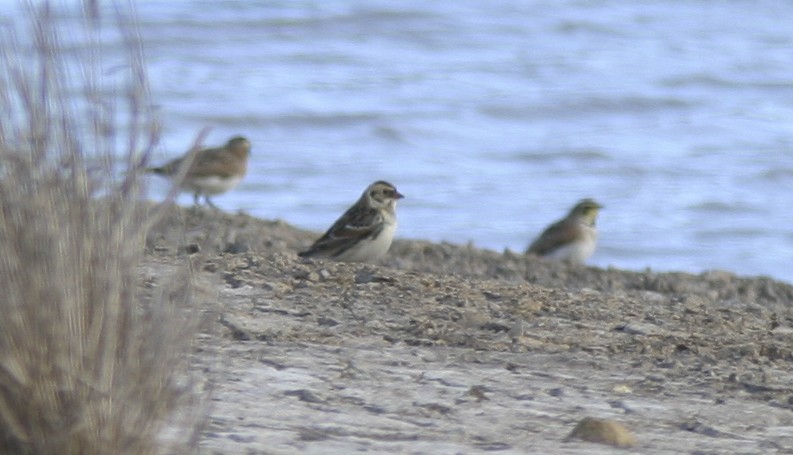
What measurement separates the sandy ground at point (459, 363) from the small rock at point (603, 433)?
0.03 m

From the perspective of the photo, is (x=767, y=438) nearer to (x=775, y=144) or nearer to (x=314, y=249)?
(x=314, y=249)

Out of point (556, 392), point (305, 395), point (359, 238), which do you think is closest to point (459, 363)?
point (556, 392)

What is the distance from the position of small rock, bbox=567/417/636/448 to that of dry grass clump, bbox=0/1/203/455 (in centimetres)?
148

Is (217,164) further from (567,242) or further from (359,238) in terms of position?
Result: (359,238)

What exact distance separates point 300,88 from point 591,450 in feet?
65.7

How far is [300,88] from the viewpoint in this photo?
82.9 ft

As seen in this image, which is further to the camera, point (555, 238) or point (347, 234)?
point (555, 238)

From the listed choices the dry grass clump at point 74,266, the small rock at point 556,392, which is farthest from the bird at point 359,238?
the dry grass clump at point 74,266

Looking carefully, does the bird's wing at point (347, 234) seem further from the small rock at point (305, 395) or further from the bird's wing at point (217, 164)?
the small rock at point (305, 395)

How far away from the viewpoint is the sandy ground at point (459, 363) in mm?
5586

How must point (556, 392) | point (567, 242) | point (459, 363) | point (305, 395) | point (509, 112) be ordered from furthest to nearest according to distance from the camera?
point (509, 112) < point (567, 242) < point (459, 363) < point (556, 392) < point (305, 395)

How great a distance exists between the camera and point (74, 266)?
4.52 meters

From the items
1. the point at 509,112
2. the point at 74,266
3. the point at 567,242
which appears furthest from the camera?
the point at 509,112

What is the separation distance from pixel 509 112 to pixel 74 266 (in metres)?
19.8
